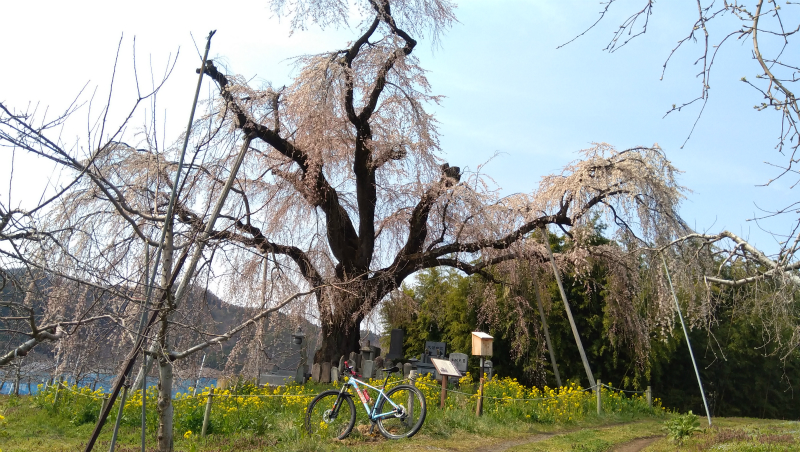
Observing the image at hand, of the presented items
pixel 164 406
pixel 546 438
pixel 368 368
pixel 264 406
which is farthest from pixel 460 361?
pixel 164 406

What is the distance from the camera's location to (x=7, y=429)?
7887 millimetres

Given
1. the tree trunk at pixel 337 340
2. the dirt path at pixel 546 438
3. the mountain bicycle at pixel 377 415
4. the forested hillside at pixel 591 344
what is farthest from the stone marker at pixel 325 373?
the dirt path at pixel 546 438

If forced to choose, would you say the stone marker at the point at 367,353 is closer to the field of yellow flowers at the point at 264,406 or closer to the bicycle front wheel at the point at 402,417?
the field of yellow flowers at the point at 264,406

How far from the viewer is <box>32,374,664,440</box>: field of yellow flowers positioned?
755 cm

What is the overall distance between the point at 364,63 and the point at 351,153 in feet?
7.02

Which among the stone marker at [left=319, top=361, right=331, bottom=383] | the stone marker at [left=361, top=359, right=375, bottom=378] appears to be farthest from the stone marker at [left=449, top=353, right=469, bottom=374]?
the stone marker at [left=319, top=361, right=331, bottom=383]

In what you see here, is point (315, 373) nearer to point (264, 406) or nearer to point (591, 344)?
point (264, 406)

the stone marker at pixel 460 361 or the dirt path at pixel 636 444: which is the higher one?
the stone marker at pixel 460 361

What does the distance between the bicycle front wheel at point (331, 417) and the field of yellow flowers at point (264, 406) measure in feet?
0.66

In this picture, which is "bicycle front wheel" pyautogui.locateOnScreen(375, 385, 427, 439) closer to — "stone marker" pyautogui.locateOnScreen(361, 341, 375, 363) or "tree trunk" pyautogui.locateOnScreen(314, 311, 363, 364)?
"tree trunk" pyautogui.locateOnScreen(314, 311, 363, 364)

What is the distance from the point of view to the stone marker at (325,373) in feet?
42.4

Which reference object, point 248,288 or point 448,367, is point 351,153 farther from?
point 448,367

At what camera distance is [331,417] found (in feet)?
24.6

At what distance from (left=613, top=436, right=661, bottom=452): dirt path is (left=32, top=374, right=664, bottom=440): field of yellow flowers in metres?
1.29
